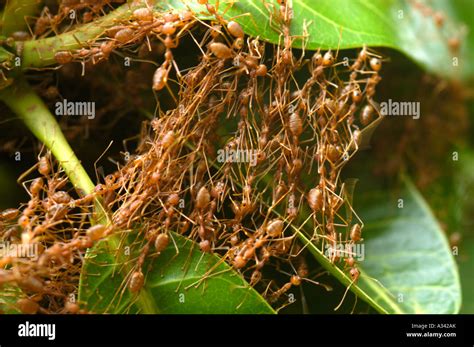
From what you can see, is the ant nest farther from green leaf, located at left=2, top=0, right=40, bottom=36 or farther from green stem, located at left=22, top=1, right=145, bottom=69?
green leaf, located at left=2, top=0, right=40, bottom=36

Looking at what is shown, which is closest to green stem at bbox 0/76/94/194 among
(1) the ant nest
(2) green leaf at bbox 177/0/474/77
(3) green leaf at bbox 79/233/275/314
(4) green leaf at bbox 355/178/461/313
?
(1) the ant nest

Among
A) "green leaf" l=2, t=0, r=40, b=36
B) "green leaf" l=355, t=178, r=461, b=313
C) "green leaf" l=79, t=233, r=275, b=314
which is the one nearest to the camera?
"green leaf" l=79, t=233, r=275, b=314

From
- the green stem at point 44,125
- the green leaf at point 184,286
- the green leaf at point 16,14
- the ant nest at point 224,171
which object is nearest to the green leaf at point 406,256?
the ant nest at point 224,171

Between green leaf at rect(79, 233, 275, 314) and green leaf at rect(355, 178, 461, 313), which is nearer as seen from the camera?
green leaf at rect(79, 233, 275, 314)

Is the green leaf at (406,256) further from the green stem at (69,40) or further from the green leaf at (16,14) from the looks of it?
the green leaf at (16,14)

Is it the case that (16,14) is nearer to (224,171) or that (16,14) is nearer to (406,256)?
(224,171)
